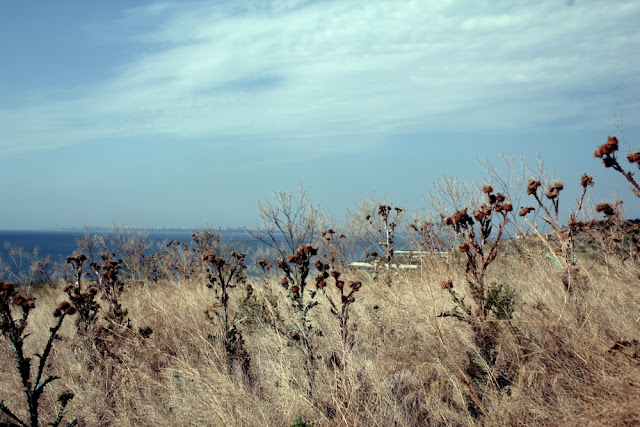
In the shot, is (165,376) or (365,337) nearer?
(165,376)

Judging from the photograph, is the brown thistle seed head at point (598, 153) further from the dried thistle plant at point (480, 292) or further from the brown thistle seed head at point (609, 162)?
the dried thistle plant at point (480, 292)

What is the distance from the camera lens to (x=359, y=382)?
289cm

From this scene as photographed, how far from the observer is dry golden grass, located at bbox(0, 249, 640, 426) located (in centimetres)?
254

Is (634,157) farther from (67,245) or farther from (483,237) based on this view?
(67,245)

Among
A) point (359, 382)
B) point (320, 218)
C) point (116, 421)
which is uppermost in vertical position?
point (320, 218)

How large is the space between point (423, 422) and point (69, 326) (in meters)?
5.02

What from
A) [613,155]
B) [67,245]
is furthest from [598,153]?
[67,245]

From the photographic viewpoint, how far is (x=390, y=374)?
3295 mm

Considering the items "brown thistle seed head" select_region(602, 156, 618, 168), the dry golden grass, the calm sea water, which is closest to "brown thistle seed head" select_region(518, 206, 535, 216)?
the dry golden grass

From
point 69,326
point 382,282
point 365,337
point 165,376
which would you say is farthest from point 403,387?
point 69,326

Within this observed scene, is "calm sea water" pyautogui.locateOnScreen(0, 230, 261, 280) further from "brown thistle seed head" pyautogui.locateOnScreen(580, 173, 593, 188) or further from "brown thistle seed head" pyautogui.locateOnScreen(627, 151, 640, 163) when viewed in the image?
"brown thistle seed head" pyautogui.locateOnScreen(627, 151, 640, 163)

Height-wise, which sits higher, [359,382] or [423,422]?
[359,382]

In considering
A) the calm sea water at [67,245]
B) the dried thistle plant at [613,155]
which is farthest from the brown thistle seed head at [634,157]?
the calm sea water at [67,245]

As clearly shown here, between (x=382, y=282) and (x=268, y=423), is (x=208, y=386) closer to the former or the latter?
(x=268, y=423)
